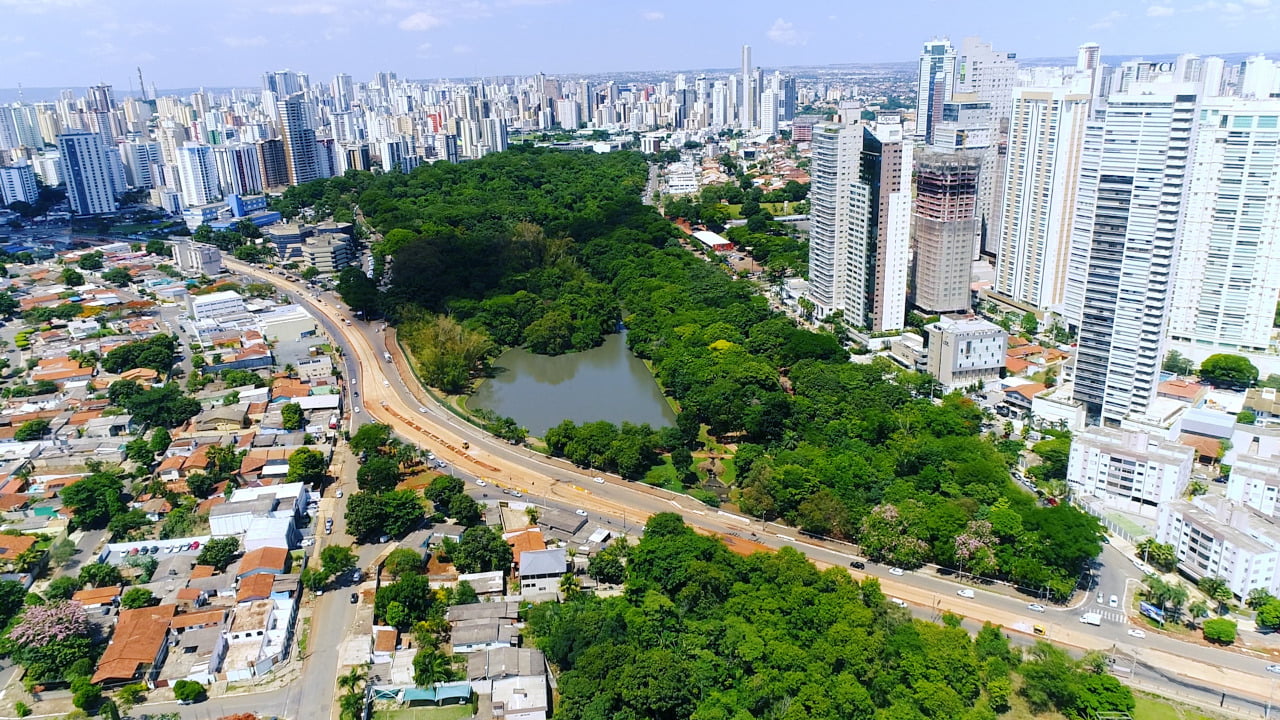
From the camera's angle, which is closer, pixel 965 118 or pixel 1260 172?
pixel 1260 172

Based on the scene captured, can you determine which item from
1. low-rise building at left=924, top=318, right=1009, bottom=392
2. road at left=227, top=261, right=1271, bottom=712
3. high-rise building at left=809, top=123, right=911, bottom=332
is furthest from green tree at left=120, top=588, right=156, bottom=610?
high-rise building at left=809, top=123, right=911, bottom=332

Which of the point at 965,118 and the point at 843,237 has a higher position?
the point at 965,118

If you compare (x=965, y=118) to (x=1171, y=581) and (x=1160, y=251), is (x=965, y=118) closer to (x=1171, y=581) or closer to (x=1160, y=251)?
(x=1160, y=251)

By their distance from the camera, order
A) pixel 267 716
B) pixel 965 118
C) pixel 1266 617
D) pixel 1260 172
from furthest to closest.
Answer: pixel 965 118
pixel 1260 172
pixel 1266 617
pixel 267 716

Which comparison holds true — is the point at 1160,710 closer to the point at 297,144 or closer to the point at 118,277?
the point at 118,277

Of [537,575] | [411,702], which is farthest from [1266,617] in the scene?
[411,702]

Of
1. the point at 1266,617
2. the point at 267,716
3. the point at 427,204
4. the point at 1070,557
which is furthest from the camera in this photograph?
the point at 427,204

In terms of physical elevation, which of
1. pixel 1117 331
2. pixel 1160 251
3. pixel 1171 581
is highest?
pixel 1160 251

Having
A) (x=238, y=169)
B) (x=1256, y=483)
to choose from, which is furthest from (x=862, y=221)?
(x=238, y=169)
